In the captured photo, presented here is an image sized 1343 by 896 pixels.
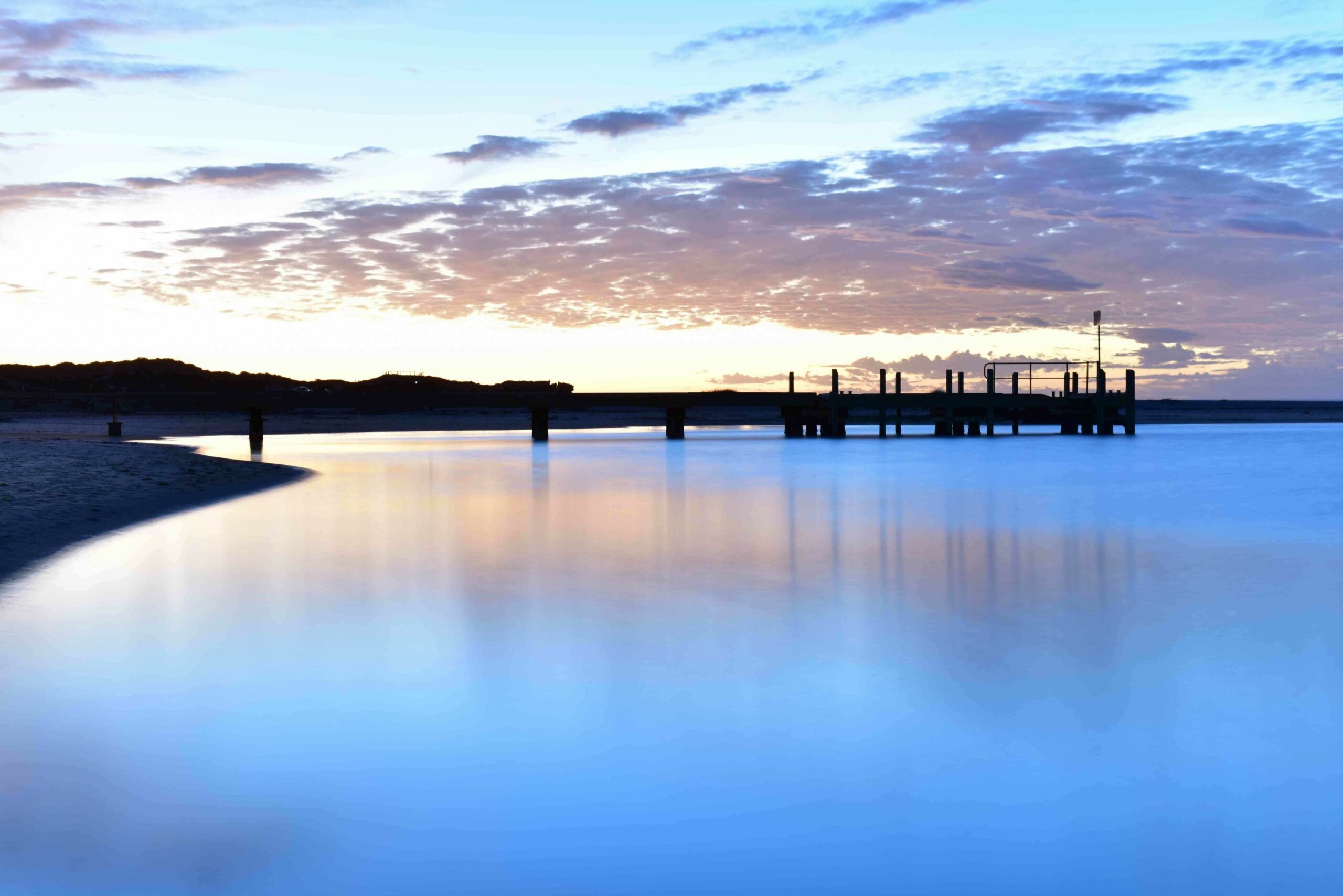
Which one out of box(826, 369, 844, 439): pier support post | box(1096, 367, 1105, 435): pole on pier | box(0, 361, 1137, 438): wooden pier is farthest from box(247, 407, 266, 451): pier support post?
box(1096, 367, 1105, 435): pole on pier

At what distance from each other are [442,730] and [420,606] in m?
4.65

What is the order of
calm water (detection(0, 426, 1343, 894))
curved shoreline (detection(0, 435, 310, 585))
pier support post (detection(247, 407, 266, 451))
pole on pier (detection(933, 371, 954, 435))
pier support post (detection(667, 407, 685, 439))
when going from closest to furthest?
1. calm water (detection(0, 426, 1343, 894))
2. curved shoreline (detection(0, 435, 310, 585))
3. pier support post (detection(247, 407, 266, 451))
4. pole on pier (detection(933, 371, 954, 435))
5. pier support post (detection(667, 407, 685, 439))

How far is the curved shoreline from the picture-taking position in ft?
51.4

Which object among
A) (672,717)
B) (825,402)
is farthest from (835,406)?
(672,717)

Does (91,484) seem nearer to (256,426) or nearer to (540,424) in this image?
(256,426)

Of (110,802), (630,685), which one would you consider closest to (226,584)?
(630,685)

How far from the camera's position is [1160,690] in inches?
295

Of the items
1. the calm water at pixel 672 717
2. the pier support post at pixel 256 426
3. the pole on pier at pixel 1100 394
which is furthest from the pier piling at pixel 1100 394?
the calm water at pixel 672 717

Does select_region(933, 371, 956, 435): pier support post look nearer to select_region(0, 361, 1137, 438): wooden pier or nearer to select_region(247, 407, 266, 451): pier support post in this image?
select_region(0, 361, 1137, 438): wooden pier

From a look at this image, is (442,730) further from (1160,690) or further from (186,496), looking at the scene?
(186,496)

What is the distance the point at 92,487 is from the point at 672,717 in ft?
64.0

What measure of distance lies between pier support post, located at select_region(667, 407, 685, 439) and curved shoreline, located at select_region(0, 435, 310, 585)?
3525cm

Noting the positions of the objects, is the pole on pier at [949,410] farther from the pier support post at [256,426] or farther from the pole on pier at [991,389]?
the pier support post at [256,426]

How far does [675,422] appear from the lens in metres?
71.1
